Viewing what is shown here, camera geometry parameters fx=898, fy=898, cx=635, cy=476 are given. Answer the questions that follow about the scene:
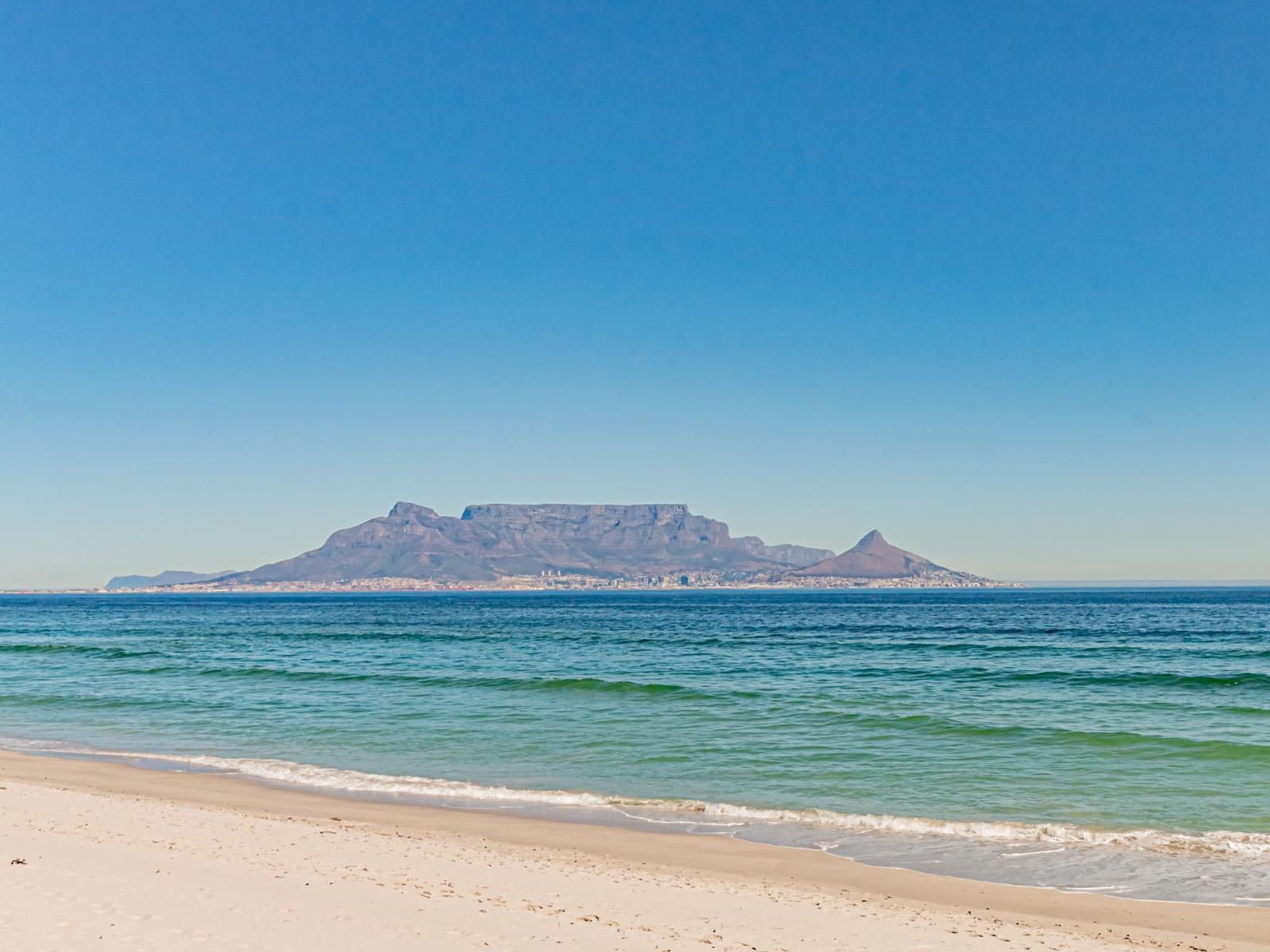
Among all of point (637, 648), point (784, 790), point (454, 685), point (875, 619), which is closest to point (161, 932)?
point (784, 790)

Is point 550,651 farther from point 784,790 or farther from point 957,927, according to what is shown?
point 957,927

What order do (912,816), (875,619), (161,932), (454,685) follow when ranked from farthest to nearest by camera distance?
(875,619), (454,685), (912,816), (161,932)

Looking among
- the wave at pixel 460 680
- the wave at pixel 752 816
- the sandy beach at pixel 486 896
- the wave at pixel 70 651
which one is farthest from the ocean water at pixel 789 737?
the sandy beach at pixel 486 896

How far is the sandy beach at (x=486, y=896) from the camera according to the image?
367 inches

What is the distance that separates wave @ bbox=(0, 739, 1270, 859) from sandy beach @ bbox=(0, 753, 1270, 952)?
1612 mm

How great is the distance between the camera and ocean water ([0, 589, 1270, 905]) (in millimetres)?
15078

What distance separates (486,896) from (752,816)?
6.73 meters

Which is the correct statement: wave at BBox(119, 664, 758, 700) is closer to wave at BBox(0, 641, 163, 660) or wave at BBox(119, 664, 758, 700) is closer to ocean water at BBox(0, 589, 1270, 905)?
ocean water at BBox(0, 589, 1270, 905)

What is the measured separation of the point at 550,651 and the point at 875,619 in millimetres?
45956

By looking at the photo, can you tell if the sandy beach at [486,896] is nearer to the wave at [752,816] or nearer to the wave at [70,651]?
the wave at [752,816]

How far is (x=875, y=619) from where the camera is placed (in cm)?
8838

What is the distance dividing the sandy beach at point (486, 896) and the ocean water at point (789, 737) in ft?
4.24

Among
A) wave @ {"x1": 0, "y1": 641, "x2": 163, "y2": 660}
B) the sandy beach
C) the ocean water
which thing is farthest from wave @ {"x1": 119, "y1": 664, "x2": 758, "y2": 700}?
A: the sandy beach

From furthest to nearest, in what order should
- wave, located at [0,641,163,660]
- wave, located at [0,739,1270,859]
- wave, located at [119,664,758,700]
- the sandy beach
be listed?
wave, located at [0,641,163,660]
wave, located at [119,664,758,700]
wave, located at [0,739,1270,859]
the sandy beach
